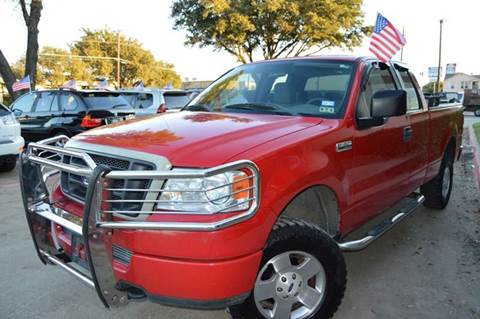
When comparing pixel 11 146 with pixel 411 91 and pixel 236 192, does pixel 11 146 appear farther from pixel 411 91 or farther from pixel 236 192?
pixel 236 192

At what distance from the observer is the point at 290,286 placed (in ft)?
8.84

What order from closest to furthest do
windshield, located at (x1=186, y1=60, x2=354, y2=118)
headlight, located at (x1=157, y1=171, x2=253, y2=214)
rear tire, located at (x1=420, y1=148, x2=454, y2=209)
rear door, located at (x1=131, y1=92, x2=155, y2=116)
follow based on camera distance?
headlight, located at (x1=157, y1=171, x2=253, y2=214), windshield, located at (x1=186, y1=60, x2=354, y2=118), rear tire, located at (x1=420, y1=148, x2=454, y2=209), rear door, located at (x1=131, y1=92, x2=155, y2=116)

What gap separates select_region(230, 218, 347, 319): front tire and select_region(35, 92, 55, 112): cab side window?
8593 millimetres

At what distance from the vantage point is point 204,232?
7.18 ft

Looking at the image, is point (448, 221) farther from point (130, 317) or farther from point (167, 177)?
point (167, 177)

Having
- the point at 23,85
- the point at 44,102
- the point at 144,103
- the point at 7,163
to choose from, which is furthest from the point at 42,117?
the point at 23,85

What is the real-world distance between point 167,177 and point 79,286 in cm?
189

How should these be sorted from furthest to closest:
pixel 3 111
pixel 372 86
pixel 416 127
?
pixel 3 111 < pixel 416 127 < pixel 372 86

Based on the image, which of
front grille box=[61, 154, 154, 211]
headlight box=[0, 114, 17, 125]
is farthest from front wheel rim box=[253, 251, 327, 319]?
headlight box=[0, 114, 17, 125]

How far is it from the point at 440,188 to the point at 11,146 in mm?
7038

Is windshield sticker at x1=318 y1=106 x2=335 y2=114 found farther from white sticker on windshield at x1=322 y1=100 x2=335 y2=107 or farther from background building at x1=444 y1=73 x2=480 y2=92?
background building at x1=444 y1=73 x2=480 y2=92

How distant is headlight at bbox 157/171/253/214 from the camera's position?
2262 millimetres

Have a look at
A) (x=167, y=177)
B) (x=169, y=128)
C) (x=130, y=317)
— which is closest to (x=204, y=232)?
(x=167, y=177)

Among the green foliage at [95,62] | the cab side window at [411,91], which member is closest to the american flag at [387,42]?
the cab side window at [411,91]
